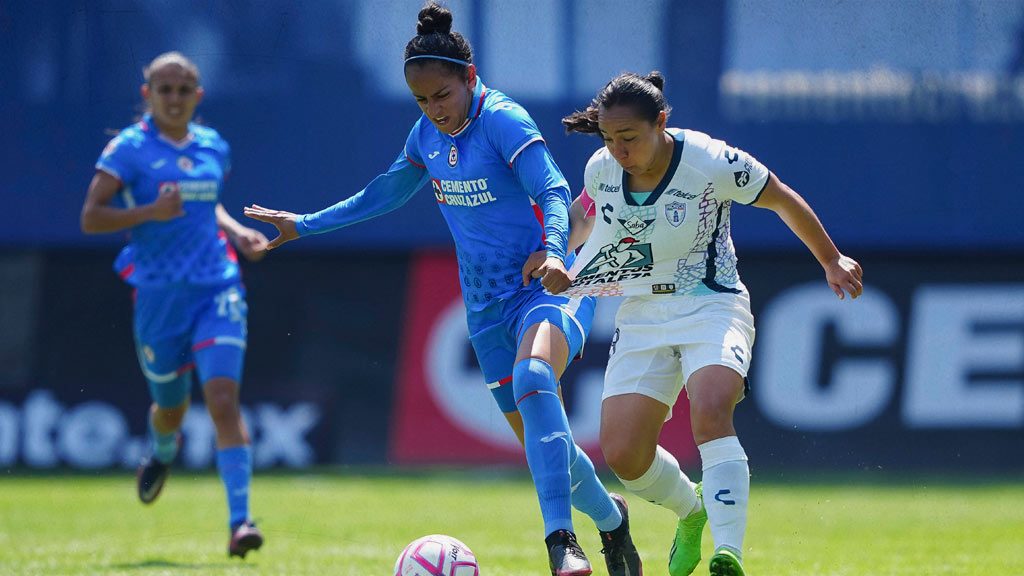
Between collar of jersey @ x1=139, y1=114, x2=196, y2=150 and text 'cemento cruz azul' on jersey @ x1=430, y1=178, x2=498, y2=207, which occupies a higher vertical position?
collar of jersey @ x1=139, y1=114, x2=196, y2=150

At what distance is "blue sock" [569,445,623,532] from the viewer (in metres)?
5.54

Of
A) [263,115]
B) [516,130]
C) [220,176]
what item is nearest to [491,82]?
[263,115]

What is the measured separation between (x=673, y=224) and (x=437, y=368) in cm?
727

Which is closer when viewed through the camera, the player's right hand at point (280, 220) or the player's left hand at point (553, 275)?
the player's left hand at point (553, 275)

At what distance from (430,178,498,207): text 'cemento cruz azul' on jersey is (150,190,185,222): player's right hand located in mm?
2377

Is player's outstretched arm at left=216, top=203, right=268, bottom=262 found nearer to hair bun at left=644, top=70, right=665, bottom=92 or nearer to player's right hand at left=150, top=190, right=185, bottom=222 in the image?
player's right hand at left=150, top=190, right=185, bottom=222

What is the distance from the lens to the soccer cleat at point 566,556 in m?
4.82

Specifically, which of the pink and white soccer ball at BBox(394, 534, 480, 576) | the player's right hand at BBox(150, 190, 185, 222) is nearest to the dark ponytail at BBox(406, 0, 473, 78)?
the pink and white soccer ball at BBox(394, 534, 480, 576)

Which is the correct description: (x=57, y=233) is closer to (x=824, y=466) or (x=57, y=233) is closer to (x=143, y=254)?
(x=143, y=254)

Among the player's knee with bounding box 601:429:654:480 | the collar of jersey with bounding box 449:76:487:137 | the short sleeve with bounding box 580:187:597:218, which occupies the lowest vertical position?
the player's knee with bounding box 601:429:654:480

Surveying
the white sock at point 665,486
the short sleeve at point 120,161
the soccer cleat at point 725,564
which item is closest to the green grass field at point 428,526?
the white sock at point 665,486

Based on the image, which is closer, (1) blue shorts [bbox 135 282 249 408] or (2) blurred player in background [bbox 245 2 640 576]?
(2) blurred player in background [bbox 245 2 640 576]

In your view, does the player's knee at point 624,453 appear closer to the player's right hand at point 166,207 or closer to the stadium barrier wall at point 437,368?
the player's right hand at point 166,207

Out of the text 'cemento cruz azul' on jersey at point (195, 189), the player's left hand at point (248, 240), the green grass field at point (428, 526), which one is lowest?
the green grass field at point (428, 526)
